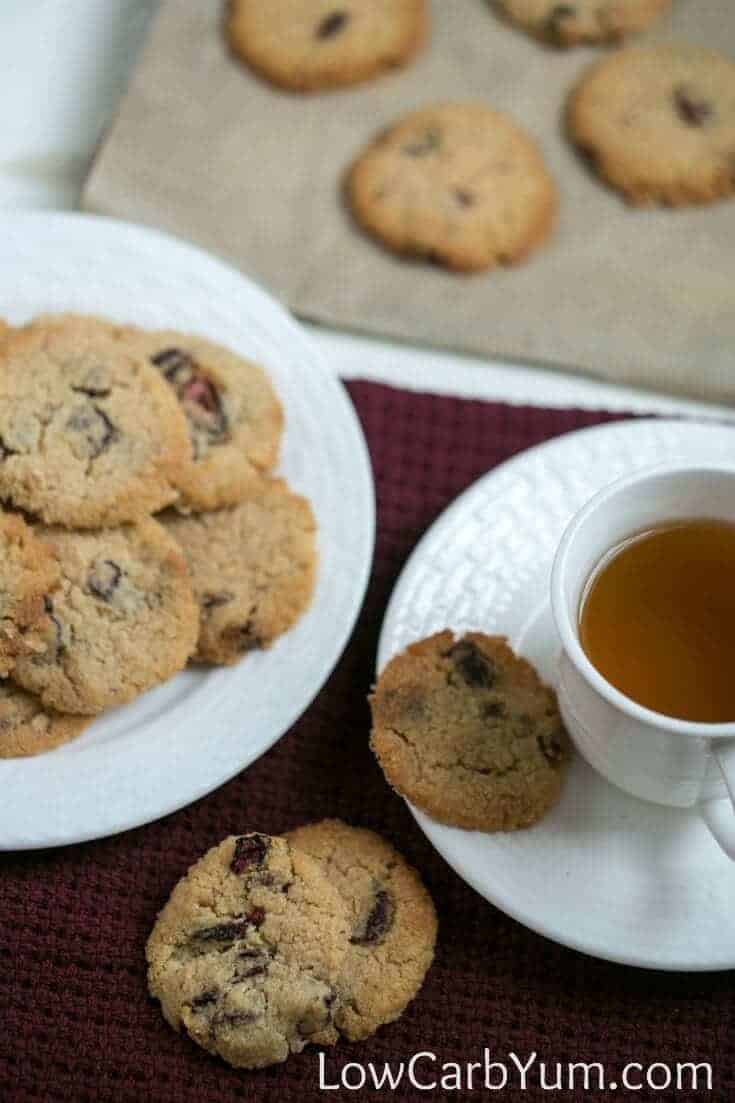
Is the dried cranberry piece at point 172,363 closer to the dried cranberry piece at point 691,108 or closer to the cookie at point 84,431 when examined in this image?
the cookie at point 84,431

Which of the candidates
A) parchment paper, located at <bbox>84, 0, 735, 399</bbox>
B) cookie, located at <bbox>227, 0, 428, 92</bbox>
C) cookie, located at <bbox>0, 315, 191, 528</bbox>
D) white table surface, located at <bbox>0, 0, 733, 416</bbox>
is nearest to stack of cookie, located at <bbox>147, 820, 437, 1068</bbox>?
cookie, located at <bbox>0, 315, 191, 528</bbox>

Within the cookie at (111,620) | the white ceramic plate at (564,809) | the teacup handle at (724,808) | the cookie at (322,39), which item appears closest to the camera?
the teacup handle at (724,808)

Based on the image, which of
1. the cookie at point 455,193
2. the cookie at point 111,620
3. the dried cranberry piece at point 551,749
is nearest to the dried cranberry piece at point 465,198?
the cookie at point 455,193

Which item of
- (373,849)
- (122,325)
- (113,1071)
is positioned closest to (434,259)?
(122,325)

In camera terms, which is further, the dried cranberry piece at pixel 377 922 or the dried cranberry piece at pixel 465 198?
→ the dried cranberry piece at pixel 465 198

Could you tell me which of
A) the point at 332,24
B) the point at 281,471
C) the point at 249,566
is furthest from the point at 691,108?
the point at 249,566

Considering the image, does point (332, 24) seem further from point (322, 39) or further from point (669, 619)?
point (669, 619)

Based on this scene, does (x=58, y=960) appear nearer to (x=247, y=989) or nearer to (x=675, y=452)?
(x=247, y=989)
